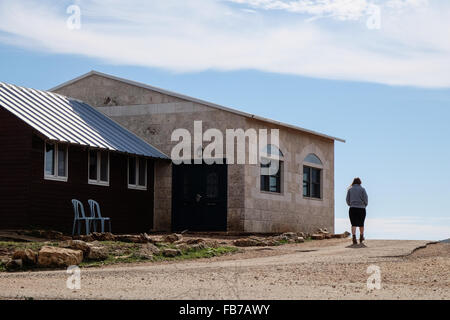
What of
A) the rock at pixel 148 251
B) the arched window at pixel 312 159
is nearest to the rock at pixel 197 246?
the rock at pixel 148 251

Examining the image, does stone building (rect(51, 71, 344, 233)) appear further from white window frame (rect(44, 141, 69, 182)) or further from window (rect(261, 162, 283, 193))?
white window frame (rect(44, 141, 69, 182))

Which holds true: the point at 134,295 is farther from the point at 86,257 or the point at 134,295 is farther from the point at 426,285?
the point at 86,257

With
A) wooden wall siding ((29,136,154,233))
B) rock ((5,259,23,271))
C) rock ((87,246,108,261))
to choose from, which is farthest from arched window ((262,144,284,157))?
rock ((5,259,23,271))

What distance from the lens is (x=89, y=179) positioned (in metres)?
26.7

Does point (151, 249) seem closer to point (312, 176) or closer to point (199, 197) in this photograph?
point (199, 197)

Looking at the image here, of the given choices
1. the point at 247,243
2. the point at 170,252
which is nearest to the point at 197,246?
the point at 170,252

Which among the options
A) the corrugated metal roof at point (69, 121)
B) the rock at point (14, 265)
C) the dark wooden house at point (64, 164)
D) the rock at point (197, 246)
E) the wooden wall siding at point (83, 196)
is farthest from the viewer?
the corrugated metal roof at point (69, 121)

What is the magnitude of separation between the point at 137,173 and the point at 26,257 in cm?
1239

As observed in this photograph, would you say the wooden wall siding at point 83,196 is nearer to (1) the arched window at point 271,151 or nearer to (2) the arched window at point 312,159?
(1) the arched window at point 271,151

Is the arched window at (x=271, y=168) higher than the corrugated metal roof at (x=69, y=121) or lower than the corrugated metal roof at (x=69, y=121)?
lower

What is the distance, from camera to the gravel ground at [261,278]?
11477 mm

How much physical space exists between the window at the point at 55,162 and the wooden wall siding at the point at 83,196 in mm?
198

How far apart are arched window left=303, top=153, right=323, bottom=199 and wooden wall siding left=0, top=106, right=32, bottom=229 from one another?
12.7 m

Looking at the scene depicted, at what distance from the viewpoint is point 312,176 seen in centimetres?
3328
